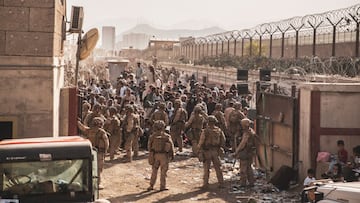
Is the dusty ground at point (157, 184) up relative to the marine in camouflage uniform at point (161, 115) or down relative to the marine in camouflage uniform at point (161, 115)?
down

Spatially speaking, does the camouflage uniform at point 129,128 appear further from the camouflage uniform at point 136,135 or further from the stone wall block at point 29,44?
the stone wall block at point 29,44

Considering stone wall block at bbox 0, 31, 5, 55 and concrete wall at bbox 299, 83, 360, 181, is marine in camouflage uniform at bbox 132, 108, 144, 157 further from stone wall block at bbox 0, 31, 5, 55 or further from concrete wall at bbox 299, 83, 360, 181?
stone wall block at bbox 0, 31, 5, 55

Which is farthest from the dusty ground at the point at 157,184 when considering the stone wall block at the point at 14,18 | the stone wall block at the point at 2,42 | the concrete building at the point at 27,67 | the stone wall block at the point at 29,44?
the stone wall block at the point at 14,18

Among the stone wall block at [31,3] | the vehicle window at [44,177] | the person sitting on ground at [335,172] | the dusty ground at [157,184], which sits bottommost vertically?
the dusty ground at [157,184]

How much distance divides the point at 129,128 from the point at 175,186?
3.04 m

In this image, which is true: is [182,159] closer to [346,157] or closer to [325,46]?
[346,157]

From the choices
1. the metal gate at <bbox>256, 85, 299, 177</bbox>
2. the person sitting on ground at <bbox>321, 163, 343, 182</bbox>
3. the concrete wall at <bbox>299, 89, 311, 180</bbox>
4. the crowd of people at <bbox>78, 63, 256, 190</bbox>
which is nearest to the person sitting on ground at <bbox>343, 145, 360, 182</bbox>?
the person sitting on ground at <bbox>321, 163, 343, 182</bbox>

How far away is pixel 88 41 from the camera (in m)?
13.2

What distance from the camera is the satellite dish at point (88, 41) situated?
13125 millimetres

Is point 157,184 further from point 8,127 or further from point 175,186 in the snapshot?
point 8,127

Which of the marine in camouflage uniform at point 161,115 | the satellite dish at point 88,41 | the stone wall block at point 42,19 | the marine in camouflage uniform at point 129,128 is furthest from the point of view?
the marine in camouflage uniform at point 129,128

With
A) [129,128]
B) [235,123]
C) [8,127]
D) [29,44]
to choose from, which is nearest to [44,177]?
[8,127]

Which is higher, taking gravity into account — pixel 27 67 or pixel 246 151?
pixel 27 67

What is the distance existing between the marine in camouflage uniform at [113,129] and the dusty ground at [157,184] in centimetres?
43
